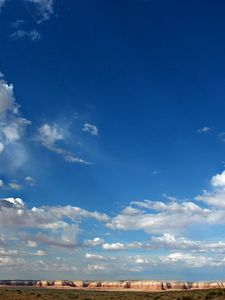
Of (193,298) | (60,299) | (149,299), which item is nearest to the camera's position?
(193,298)

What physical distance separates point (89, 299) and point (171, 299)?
17.9 meters

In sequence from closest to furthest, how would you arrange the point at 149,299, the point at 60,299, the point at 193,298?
the point at 193,298 < the point at 149,299 < the point at 60,299

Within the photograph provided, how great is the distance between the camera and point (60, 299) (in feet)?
312

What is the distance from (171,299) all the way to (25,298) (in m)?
31.6

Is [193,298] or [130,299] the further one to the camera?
[130,299]

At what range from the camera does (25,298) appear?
93.2 metres

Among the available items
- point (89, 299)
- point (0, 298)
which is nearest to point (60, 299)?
point (89, 299)

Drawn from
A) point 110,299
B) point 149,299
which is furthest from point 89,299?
point 149,299

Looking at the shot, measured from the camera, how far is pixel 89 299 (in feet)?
303

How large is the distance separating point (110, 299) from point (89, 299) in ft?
17.4

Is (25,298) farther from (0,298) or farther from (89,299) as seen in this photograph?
(89,299)

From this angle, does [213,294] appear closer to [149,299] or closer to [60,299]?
[149,299]

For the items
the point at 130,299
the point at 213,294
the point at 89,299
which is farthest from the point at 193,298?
the point at 89,299

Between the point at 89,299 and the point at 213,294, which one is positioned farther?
the point at 89,299
